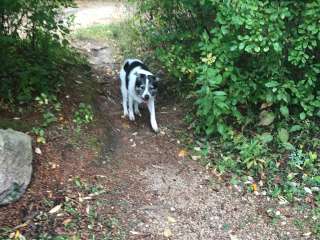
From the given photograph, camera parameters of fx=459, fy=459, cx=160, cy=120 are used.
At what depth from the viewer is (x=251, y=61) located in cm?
608

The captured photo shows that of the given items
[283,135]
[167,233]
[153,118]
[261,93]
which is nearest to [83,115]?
[153,118]

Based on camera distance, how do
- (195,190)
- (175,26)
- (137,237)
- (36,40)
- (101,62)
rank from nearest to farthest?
(137,237) → (195,190) → (36,40) → (175,26) → (101,62)

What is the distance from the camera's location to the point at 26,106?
6.07 metres

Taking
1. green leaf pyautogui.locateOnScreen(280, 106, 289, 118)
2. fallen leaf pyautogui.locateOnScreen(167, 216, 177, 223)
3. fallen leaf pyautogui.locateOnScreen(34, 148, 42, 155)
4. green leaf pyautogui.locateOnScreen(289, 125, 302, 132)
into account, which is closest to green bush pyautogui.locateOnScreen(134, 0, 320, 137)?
green leaf pyautogui.locateOnScreen(280, 106, 289, 118)

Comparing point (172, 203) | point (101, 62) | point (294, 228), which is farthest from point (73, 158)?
point (101, 62)

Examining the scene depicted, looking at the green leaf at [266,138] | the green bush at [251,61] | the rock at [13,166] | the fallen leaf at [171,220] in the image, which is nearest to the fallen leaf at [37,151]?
the rock at [13,166]

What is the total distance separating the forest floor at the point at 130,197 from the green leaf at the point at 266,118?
107 centimetres

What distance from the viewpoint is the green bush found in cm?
523

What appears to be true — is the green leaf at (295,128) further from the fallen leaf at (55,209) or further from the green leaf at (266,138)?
the fallen leaf at (55,209)

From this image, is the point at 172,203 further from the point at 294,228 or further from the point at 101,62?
the point at 101,62

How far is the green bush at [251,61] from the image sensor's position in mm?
5227

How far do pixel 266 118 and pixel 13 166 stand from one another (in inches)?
130

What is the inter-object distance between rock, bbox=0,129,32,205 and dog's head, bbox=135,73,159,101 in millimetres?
2093

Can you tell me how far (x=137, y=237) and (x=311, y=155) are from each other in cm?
246
